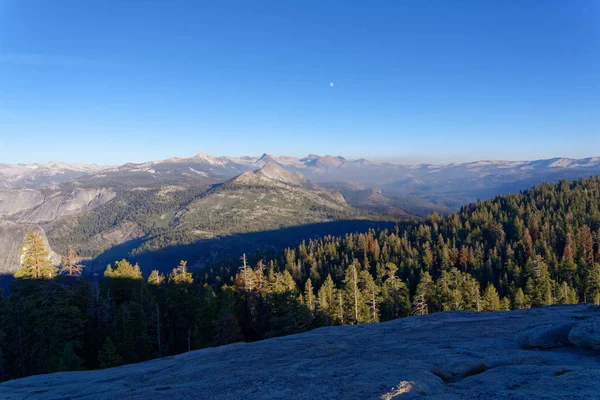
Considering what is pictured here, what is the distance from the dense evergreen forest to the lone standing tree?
0.42 ft

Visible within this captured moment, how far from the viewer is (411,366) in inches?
632

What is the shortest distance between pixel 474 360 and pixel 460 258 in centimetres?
9951

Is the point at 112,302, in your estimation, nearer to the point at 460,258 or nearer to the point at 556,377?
the point at 556,377

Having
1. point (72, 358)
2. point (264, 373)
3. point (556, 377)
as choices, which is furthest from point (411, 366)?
point (72, 358)

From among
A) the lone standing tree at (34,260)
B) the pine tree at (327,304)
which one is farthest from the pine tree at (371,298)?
the lone standing tree at (34,260)

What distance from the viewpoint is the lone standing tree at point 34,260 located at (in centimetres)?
4184

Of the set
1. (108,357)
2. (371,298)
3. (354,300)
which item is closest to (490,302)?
(371,298)

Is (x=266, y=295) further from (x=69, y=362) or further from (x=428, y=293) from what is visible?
(x=428, y=293)

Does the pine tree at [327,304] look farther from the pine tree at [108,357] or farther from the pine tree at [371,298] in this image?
the pine tree at [108,357]

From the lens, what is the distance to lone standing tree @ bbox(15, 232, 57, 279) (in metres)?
41.8

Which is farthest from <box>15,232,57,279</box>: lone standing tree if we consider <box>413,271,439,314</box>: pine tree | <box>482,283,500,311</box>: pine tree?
<box>482,283,500,311</box>: pine tree

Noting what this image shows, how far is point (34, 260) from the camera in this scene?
42.2 metres

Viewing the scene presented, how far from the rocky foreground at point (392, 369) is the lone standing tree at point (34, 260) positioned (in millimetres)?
23752

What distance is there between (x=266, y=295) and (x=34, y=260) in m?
37.4
